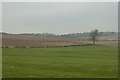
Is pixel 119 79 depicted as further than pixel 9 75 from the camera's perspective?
No

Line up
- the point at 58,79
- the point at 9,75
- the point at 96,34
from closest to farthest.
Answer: the point at 58,79 < the point at 9,75 < the point at 96,34

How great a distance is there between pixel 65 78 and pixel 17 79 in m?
4.20

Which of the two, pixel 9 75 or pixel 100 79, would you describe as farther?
pixel 9 75

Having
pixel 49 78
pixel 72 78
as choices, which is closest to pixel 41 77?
pixel 49 78

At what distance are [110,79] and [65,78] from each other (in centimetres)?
405

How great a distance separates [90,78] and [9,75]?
25.5 feet

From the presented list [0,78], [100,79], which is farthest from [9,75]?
[100,79]

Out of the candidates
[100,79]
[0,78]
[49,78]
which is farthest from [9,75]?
[100,79]

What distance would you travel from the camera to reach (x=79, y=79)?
26.5 metres

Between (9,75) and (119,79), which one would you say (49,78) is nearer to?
(9,75)

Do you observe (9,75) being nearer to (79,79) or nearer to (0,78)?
(0,78)

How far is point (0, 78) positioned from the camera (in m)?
26.7

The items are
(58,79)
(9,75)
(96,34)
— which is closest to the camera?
(58,79)

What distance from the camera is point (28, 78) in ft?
87.2
